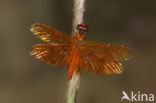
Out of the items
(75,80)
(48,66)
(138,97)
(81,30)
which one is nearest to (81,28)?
(81,30)

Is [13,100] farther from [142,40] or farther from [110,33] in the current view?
[142,40]

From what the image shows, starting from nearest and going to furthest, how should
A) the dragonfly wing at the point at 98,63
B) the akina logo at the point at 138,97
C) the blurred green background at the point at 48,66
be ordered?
1. the dragonfly wing at the point at 98,63
2. the akina logo at the point at 138,97
3. the blurred green background at the point at 48,66

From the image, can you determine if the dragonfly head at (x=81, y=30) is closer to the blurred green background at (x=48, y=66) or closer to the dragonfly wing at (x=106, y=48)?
the dragonfly wing at (x=106, y=48)

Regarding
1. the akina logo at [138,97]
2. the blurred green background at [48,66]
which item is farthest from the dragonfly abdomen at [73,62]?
the blurred green background at [48,66]

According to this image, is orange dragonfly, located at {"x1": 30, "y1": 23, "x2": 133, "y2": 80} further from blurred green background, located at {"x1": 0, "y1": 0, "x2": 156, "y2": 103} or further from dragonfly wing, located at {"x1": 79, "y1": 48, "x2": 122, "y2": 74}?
blurred green background, located at {"x1": 0, "y1": 0, "x2": 156, "y2": 103}

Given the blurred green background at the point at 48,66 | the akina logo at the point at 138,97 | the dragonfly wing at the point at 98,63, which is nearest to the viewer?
the dragonfly wing at the point at 98,63

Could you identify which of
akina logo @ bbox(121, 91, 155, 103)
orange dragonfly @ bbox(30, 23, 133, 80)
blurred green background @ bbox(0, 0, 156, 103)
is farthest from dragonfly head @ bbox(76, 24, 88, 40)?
blurred green background @ bbox(0, 0, 156, 103)

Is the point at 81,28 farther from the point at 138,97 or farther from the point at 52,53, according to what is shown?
the point at 138,97

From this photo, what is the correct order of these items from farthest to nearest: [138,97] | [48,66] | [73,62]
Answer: [48,66] < [138,97] < [73,62]
